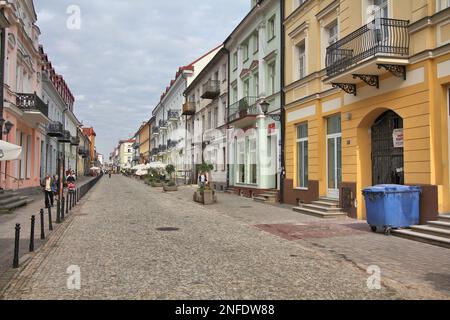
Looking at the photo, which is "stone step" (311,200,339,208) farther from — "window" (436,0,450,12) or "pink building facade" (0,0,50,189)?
"pink building facade" (0,0,50,189)

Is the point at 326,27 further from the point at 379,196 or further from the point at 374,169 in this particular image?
the point at 379,196

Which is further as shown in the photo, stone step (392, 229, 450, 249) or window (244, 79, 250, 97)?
window (244, 79, 250, 97)

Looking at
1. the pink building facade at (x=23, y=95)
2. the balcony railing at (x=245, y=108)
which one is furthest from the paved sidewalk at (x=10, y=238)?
the balcony railing at (x=245, y=108)

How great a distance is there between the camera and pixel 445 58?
10555 mm

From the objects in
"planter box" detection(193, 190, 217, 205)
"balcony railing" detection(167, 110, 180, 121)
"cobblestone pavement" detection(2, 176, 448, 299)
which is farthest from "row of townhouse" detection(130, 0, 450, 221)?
"balcony railing" detection(167, 110, 180, 121)

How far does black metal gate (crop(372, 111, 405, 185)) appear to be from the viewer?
1270 centimetres

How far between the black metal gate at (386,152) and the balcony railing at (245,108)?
35.5ft

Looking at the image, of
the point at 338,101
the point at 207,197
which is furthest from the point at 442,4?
the point at 207,197

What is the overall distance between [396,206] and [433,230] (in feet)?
3.76

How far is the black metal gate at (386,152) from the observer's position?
12.7 meters

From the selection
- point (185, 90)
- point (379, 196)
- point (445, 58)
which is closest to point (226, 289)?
point (379, 196)

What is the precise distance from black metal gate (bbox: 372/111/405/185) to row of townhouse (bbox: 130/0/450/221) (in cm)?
3
